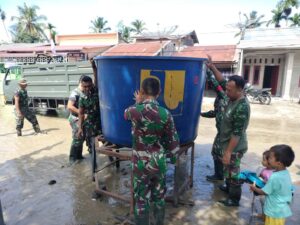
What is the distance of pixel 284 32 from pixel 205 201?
16594mm

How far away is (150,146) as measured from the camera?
2311mm

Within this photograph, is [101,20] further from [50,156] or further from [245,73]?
[50,156]

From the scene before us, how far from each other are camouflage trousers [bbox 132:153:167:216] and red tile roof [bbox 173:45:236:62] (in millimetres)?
13800

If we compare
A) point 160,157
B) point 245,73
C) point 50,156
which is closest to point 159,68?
point 160,157

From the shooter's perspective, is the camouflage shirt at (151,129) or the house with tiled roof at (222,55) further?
the house with tiled roof at (222,55)

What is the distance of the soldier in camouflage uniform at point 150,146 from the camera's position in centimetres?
220

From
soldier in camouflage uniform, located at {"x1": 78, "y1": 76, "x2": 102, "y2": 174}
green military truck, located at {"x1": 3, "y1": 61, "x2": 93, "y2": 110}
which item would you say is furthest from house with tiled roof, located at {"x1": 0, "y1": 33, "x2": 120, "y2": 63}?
soldier in camouflage uniform, located at {"x1": 78, "y1": 76, "x2": 102, "y2": 174}

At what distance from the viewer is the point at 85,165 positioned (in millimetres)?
4711

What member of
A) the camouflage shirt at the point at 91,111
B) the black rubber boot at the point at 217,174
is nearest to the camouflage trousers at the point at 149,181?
the camouflage shirt at the point at 91,111

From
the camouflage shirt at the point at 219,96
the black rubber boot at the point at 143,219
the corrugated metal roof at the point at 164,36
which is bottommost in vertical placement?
the black rubber boot at the point at 143,219

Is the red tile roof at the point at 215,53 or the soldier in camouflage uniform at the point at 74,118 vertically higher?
the red tile roof at the point at 215,53

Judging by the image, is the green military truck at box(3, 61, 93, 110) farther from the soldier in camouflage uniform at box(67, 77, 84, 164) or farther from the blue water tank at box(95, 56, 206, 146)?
the blue water tank at box(95, 56, 206, 146)

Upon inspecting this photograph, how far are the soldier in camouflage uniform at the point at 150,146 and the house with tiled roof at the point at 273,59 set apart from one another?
43.8 feet

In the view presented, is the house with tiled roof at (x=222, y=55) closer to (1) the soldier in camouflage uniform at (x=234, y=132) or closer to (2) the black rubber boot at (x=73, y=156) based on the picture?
(2) the black rubber boot at (x=73, y=156)
